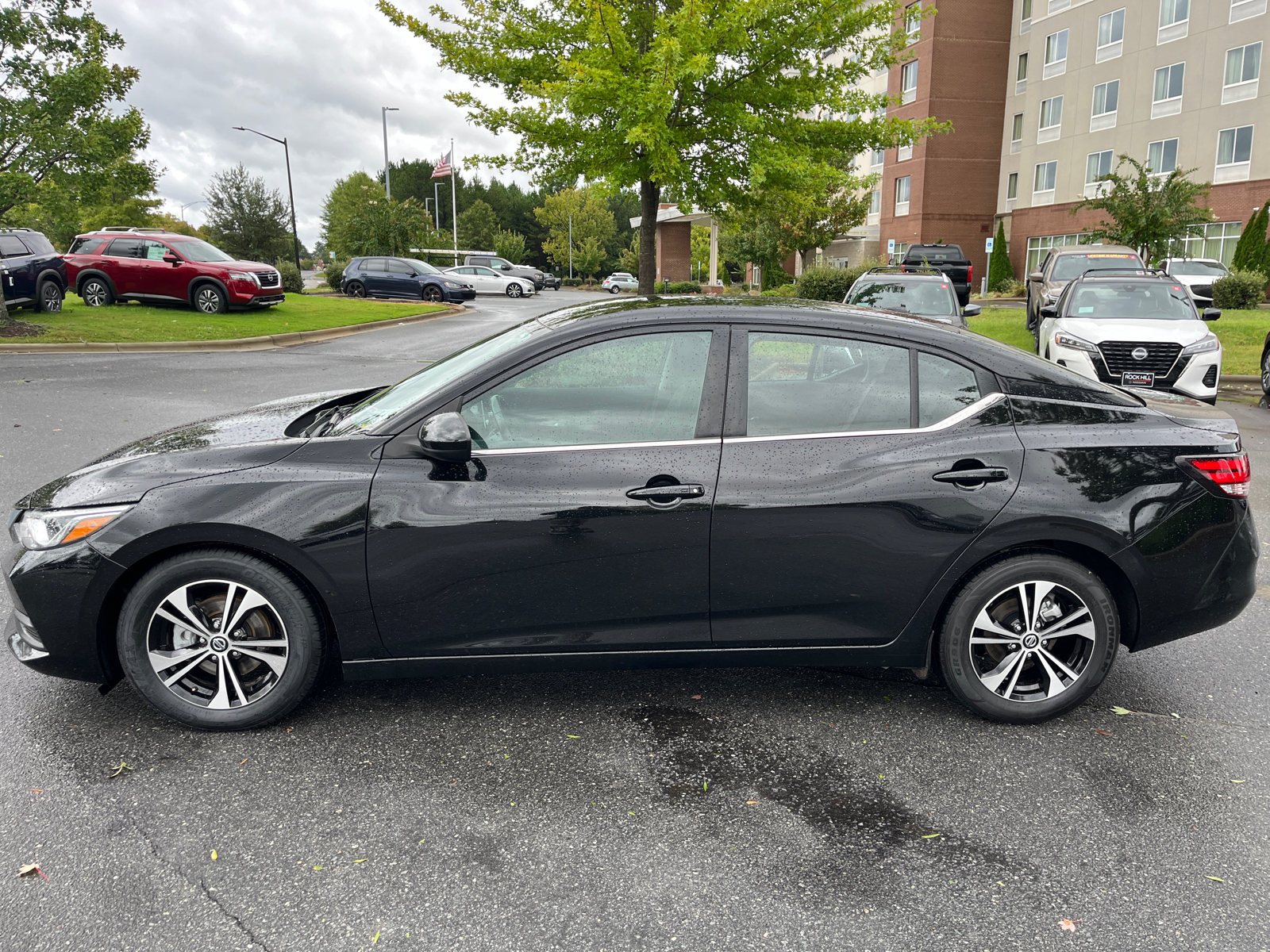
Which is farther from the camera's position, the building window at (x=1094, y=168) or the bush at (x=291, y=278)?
the building window at (x=1094, y=168)

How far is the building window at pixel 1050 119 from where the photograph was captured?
44.5m

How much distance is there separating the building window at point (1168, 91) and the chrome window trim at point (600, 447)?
4303cm

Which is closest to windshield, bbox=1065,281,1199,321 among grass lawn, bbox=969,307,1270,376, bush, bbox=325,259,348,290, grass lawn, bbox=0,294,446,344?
grass lawn, bbox=969,307,1270,376

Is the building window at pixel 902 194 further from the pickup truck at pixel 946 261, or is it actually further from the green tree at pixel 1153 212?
the green tree at pixel 1153 212

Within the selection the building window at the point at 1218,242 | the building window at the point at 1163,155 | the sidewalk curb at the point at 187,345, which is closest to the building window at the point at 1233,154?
the building window at the point at 1218,242

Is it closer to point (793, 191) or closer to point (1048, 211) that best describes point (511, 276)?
point (1048, 211)

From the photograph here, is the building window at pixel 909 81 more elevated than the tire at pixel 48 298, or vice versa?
the building window at pixel 909 81

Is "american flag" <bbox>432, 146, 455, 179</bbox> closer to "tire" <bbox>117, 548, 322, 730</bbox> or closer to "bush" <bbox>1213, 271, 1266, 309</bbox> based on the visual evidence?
"bush" <bbox>1213, 271, 1266, 309</bbox>

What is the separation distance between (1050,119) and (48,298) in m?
43.3

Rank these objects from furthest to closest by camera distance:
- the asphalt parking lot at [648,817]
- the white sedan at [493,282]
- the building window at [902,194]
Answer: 1. the building window at [902,194]
2. the white sedan at [493,282]
3. the asphalt parking lot at [648,817]

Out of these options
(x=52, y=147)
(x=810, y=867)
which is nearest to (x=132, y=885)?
(x=810, y=867)

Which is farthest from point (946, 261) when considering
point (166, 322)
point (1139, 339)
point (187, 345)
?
point (187, 345)

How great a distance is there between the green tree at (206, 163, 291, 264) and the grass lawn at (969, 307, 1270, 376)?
3828 centimetres

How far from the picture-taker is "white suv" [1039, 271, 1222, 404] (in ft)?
37.6
